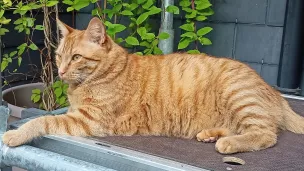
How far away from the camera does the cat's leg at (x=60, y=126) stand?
164cm

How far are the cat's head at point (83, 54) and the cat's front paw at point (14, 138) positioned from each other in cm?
34

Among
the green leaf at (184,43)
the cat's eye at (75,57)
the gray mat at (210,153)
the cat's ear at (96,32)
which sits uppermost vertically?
the cat's ear at (96,32)

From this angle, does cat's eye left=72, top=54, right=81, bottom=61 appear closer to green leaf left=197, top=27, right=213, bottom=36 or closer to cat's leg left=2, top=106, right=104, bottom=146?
cat's leg left=2, top=106, right=104, bottom=146

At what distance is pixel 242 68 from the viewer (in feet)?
6.35

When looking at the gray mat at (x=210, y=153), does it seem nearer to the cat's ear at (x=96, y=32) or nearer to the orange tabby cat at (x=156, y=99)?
the orange tabby cat at (x=156, y=99)

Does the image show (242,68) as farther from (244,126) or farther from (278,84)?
(278,84)

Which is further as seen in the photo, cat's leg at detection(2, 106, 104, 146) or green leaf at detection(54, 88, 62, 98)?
green leaf at detection(54, 88, 62, 98)

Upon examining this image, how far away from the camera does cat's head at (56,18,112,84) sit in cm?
180

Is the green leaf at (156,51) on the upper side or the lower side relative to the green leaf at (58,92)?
upper

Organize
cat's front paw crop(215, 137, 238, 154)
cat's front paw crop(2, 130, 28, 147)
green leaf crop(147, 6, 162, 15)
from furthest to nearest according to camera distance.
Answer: green leaf crop(147, 6, 162, 15) < cat's front paw crop(215, 137, 238, 154) < cat's front paw crop(2, 130, 28, 147)

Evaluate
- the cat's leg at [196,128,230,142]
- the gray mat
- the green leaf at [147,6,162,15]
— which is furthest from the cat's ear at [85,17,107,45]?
the green leaf at [147,6,162,15]

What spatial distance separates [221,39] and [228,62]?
1157 mm

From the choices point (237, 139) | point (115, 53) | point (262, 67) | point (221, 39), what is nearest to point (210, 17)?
point (221, 39)

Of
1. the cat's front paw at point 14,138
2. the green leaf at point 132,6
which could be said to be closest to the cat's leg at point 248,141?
the cat's front paw at point 14,138
